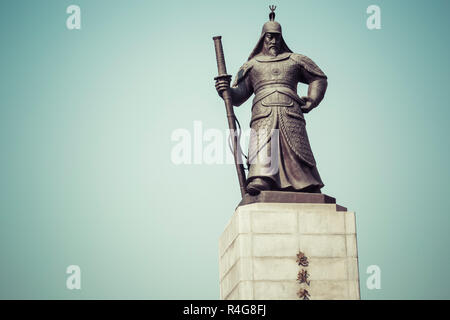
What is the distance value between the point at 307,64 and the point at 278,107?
Result: 1.01 m

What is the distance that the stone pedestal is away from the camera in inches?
516

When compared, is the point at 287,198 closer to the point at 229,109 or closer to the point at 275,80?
the point at 229,109

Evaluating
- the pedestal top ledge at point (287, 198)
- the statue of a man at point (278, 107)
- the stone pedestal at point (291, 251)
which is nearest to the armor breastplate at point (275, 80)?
the statue of a man at point (278, 107)

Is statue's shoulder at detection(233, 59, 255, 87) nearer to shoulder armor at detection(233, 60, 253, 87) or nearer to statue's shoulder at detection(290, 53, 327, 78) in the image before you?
shoulder armor at detection(233, 60, 253, 87)

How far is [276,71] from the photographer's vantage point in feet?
47.8

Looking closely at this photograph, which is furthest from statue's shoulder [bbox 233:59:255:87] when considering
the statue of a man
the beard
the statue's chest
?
the beard

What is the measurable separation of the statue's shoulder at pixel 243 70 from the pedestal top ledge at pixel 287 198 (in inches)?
82.5

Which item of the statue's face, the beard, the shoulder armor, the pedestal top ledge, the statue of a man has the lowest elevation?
the pedestal top ledge

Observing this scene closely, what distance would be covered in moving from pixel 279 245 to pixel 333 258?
0.81 m

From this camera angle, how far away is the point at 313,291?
1312 centimetres

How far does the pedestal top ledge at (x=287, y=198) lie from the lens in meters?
13.6

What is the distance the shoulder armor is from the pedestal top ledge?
2.09 m
